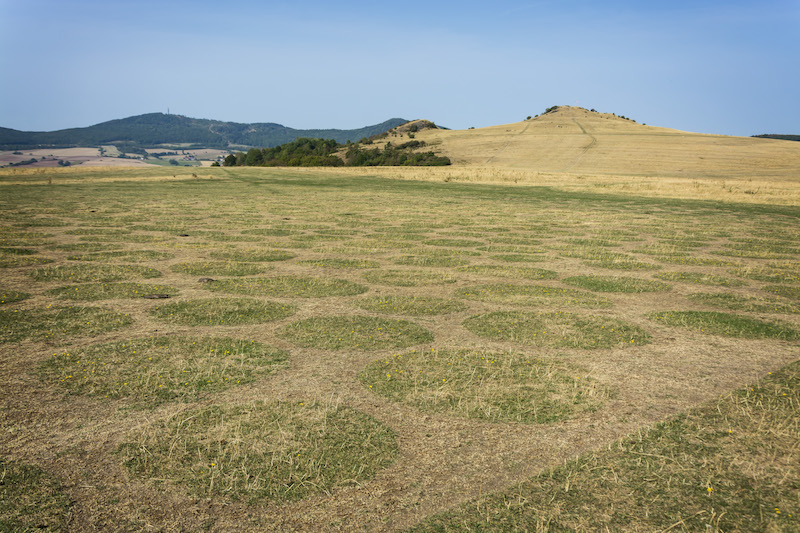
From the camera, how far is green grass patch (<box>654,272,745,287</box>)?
50.0 feet

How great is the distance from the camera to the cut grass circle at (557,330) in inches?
389

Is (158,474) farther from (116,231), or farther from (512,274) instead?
(116,231)

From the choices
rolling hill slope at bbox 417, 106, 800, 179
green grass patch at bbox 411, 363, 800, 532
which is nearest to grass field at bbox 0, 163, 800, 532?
green grass patch at bbox 411, 363, 800, 532

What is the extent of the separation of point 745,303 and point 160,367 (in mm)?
13371

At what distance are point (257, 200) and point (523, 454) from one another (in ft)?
126

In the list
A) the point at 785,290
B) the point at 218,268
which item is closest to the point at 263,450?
the point at 218,268

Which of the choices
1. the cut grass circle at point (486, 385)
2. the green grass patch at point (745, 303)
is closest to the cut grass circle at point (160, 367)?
the cut grass circle at point (486, 385)

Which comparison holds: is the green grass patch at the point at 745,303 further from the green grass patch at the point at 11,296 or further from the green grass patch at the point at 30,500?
the green grass patch at the point at 11,296

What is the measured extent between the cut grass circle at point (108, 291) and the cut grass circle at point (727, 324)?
464 inches

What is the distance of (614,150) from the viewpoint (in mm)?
85500

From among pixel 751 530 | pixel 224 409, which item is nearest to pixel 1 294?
pixel 224 409

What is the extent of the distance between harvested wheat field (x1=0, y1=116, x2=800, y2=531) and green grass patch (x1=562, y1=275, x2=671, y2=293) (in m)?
0.13

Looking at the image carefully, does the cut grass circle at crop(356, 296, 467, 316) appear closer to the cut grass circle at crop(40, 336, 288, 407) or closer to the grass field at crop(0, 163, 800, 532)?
the grass field at crop(0, 163, 800, 532)

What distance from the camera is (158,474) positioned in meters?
5.41
